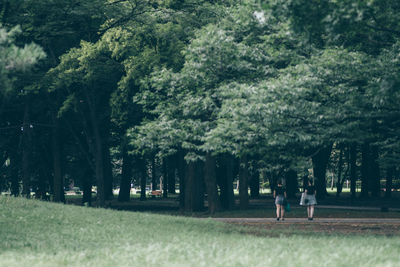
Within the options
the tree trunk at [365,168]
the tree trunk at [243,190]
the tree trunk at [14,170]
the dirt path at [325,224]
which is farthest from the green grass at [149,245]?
the tree trunk at [365,168]

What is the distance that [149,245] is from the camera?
1291 cm

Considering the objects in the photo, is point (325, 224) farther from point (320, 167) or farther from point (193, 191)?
point (320, 167)

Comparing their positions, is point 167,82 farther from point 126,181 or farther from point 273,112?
point 126,181

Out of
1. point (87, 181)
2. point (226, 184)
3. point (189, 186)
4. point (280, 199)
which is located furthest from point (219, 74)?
point (87, 181)

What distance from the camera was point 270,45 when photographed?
1828 centimetres

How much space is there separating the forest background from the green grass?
3.13m

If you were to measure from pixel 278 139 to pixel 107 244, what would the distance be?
5816mm

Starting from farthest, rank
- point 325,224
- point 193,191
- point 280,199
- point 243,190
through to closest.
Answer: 1. point 243,190
2. point 193,191
3. point 280,199
4. point 325,224

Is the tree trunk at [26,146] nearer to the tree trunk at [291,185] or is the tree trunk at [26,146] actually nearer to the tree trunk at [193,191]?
the tree trunk at [193,191]

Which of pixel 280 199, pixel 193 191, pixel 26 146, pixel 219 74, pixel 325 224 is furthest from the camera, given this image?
pixel 26 146

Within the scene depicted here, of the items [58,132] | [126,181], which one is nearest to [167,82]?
[58,132]

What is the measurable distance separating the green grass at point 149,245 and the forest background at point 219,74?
3.13 m

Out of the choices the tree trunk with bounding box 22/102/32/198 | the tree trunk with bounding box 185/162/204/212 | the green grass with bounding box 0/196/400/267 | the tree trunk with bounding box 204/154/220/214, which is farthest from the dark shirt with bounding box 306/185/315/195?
the tree trunk with bounding box 22/102/32/198

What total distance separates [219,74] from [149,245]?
7914 mm
